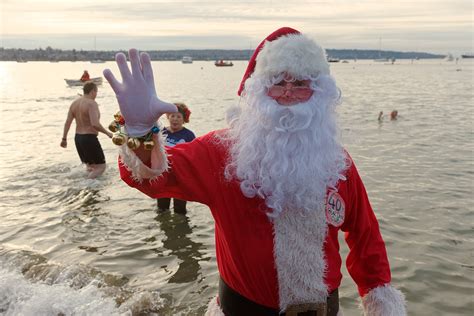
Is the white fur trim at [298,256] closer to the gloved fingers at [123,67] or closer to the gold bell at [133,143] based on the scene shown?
the gold bell at [133,143]

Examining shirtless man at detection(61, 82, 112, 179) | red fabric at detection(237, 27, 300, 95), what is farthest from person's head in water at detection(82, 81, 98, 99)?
red fabric at detection(237, 27, 300, 95)

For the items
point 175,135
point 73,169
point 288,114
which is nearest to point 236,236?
point 288,114

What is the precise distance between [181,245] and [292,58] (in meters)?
4.36

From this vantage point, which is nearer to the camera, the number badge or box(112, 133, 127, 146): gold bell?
box(112, 133, 127, 146): gold bell

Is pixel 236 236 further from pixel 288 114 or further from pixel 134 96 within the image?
pixel 134 96

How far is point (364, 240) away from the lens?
2410mm

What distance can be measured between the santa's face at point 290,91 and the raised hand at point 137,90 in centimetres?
57

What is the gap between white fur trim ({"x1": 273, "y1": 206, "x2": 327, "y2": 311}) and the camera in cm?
209

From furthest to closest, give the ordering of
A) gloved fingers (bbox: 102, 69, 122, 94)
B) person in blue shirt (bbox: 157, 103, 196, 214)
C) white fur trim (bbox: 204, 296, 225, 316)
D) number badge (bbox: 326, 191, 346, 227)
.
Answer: person in blue shirt (bbox: 157, 103, 196, 214) → white fur trim (bbox: 204, 296, 225, 316) → number badge (bbox: 326, 191, 346, 227) → gloved fingers (bbox: 102, 69, 122, 94)

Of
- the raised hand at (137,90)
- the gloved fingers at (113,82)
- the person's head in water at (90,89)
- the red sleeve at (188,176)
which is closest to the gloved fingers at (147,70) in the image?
the raised hand at (137,90)

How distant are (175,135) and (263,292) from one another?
174 inches

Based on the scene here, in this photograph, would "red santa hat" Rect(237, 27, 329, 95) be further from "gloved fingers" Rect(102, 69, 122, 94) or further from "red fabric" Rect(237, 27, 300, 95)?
"gloved fingers" Rect(102, 69, 122, 94)

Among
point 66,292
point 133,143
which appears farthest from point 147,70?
point 66,292

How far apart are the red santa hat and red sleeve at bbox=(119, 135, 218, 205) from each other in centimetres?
48
